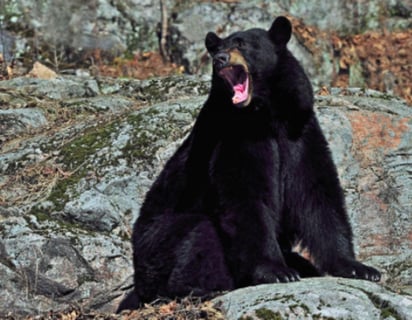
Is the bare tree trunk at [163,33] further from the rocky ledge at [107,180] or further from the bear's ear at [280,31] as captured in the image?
the bear's ear at [280,31]

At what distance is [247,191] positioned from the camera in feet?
22.3

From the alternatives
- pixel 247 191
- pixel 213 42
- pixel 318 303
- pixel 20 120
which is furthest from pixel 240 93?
pixel 20 120

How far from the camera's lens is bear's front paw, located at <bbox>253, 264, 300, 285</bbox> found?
648cm

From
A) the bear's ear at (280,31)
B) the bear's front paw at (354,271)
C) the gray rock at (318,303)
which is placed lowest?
the bear's front paw at (354,271)

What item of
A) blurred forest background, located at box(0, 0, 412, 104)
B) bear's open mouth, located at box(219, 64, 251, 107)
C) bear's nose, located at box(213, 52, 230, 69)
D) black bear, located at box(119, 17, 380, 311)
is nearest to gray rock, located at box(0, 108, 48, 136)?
blurred forest background, located at box(0, 0, 412, 104)

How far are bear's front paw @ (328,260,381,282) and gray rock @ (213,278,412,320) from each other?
2.28 feet

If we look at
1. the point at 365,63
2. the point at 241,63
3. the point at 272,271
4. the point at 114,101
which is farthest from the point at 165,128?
the point at 365,63

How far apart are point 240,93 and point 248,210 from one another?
3.04 feet

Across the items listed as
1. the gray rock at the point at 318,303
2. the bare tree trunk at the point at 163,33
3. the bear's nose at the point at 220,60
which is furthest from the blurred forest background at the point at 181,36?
the gray rock at the point at 318,303

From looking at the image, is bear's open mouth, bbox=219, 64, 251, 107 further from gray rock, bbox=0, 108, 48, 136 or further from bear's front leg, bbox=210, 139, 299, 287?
gray rock, bbox=0, 108, 48, 136

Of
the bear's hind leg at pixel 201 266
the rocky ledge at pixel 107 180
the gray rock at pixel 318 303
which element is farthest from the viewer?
the rocky ledge at pixel 107 180

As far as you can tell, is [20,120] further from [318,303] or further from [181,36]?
[318,303]

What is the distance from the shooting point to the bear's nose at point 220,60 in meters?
6.87

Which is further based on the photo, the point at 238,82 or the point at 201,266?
the point at 238,82
